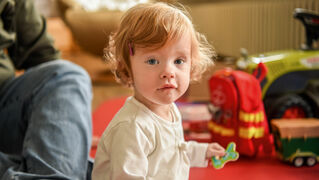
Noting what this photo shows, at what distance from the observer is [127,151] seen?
542 millimetres


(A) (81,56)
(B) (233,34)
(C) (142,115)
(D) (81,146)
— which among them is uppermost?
(C) (142,115)

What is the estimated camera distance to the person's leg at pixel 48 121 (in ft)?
2.27

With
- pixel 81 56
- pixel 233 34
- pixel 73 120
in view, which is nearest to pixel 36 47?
pixel 73 120

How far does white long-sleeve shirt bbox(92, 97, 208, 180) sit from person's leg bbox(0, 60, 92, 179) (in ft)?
0.42

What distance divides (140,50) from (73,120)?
0.27 meters

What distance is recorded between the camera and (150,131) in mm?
578

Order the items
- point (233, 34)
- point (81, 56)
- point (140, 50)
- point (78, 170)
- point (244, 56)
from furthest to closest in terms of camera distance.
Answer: point (81, 56), point (233, 34), point (244, 56), point (78, 170), point (140, 50)

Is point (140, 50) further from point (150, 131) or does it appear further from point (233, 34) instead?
point (233, 34)

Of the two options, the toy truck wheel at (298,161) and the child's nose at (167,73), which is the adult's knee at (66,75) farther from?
the toy truck wheel at (298,161)

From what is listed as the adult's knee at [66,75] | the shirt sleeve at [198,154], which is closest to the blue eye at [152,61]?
the shirt sleeve at [198,154]

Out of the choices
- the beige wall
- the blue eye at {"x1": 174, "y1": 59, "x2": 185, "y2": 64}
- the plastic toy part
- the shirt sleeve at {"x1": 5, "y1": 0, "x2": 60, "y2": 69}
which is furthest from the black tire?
the beige wall

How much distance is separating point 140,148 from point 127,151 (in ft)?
0.07

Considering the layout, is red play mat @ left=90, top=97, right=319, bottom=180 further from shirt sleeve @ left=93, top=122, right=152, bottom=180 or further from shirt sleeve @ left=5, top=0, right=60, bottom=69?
shirt sleeve @ left=5, top=0, right=60, bottom=69

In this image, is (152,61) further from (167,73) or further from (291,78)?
(291,78)
